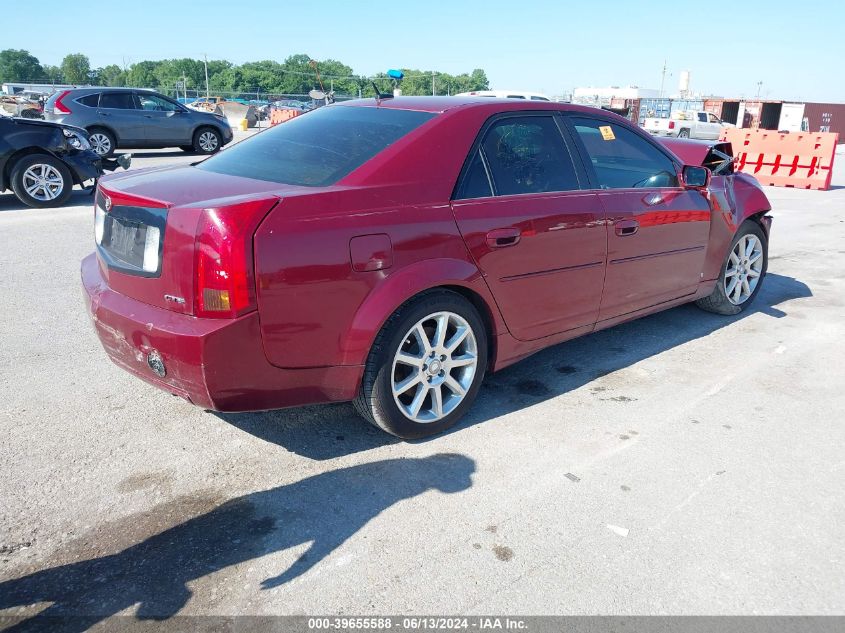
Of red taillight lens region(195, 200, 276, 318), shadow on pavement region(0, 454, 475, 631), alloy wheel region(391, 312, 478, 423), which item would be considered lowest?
shadow on pavement region(0, 454, 475, 631)

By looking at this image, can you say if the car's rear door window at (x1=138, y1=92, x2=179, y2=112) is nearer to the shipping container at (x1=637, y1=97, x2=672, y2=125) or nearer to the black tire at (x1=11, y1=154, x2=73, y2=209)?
the black tire at (x1=11, y1=154, x2=73, y2=209)

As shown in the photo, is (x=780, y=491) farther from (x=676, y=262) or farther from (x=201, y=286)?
(x=201, y=286)

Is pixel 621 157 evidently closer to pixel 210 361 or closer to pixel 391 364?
pixel 391 364

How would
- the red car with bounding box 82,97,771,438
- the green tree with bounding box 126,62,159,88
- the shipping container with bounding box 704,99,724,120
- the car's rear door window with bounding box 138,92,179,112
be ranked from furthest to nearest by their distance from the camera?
the green tree with bounding box 126,62,159,88 < the shipping container with bounding box 704,99,724,120 < the car's rear door window with bounding box 138,92,179,112 < the red car with bounding box 82,97,771,438

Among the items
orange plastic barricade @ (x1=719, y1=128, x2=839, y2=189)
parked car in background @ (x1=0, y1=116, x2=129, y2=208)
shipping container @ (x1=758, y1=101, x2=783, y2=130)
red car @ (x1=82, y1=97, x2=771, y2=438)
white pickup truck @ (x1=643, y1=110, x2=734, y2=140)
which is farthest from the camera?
shipping container @ (x1=758, y1=101, x2=783, y2=130)

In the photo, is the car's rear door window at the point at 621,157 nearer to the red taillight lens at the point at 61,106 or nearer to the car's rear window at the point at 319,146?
the car's rear window at the point at 319,146

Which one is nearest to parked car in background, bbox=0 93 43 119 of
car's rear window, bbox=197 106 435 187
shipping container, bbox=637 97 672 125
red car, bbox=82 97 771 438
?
car's rear window, bbox=197 106 435 187

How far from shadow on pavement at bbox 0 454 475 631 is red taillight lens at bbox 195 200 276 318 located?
0.83 m

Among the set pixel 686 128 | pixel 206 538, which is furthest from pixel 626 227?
pixel 686 128

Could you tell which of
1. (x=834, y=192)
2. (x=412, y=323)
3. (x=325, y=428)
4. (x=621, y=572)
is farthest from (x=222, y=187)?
(x=834, y=192)

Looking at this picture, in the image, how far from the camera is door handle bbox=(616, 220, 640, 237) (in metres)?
4.11

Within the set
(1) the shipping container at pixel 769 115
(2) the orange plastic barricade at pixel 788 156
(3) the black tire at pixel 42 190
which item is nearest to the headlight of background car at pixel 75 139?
(3) the black tire at pixel 42 190

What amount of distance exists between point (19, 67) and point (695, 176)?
148m

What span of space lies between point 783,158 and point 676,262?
13.8 meters
